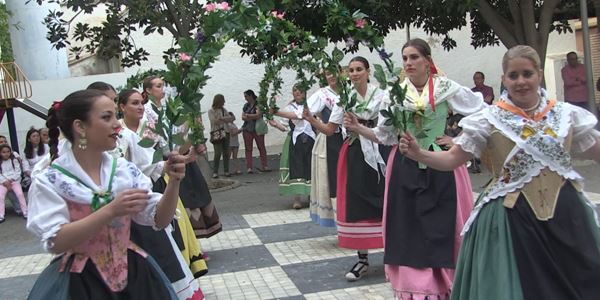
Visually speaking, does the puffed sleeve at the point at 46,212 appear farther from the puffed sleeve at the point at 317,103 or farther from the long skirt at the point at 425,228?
the puffed sleeve at the point at 317,103

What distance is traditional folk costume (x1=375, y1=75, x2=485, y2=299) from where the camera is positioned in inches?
174

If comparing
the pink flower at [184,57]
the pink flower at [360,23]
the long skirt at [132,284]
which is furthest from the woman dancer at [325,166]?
the long skirt at [132,284]

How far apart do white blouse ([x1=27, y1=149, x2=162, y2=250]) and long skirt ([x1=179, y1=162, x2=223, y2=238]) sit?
3.43 m

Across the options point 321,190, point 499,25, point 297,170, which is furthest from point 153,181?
point 499,25

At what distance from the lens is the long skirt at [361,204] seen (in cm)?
586

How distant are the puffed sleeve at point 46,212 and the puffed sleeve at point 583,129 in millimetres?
2385

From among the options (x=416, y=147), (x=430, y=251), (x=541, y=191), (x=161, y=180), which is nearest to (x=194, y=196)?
(x=161, y=180)

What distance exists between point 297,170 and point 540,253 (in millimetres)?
6477

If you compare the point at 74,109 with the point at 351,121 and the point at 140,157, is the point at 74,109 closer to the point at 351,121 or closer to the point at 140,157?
the point at 140,157

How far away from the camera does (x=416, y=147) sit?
11.5ft

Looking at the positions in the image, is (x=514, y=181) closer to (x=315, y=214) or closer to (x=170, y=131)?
(x=170, y=131)

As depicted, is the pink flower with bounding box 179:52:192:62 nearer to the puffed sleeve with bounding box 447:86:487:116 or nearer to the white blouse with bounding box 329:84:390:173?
the puffed sleeve with bounding box 447:86:487:116

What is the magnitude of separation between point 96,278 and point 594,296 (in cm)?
222

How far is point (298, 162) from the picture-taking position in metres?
9.62
